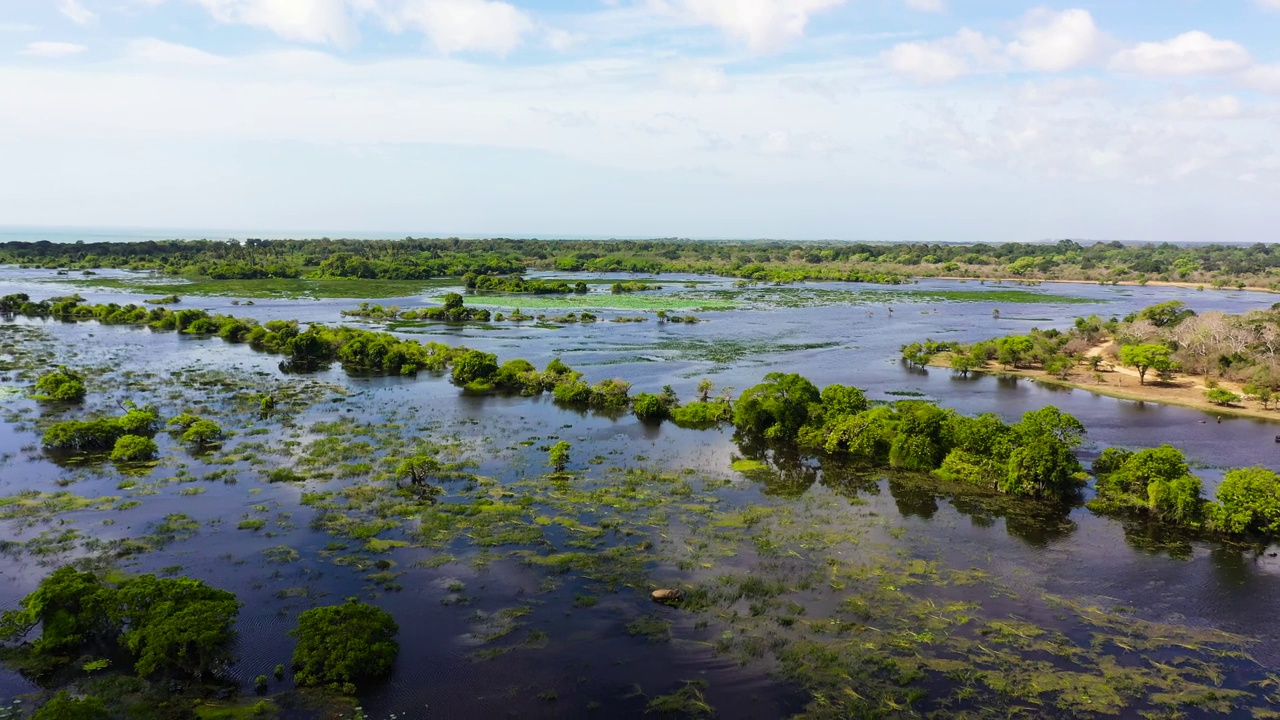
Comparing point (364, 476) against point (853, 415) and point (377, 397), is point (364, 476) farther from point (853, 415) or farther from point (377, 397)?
point (853, 415)

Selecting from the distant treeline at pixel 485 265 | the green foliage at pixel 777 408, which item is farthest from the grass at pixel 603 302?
the green foliage at pixel 777 408

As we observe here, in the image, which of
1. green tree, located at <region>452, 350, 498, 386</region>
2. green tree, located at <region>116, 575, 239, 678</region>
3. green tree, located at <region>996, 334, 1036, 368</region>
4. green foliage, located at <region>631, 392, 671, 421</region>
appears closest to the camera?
green tree, located at <region>116, 575, 239, 678</region>

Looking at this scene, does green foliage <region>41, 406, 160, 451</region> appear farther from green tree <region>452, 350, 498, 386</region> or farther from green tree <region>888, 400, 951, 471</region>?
green tree <region>888, 400, 951, 471</region>

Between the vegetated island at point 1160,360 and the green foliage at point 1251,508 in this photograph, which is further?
the vegetated island at point 1160,360

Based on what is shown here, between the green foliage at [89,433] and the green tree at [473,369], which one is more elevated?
the green tree at [473,369]

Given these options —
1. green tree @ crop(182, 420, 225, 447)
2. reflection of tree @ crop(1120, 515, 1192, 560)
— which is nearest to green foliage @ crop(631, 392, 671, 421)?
green tree @ crop(182, 420, 225, 447)

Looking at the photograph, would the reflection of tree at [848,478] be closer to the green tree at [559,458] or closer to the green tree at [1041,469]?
the green tree at [1041,469]

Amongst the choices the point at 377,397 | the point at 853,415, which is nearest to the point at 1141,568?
the point at 853,415
